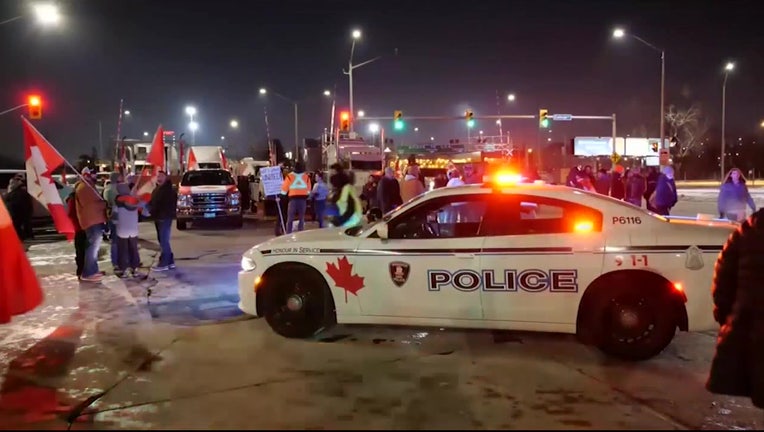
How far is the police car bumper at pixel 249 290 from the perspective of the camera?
23.1 feet

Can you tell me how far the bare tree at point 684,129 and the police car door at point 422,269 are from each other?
76.2 metres

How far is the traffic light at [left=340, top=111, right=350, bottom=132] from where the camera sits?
32412 millimetres

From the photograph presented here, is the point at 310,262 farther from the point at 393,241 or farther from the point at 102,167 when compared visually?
the point at 102,167

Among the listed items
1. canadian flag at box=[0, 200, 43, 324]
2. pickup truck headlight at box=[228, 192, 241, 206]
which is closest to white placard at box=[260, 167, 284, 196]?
pickup truck headlight at box=[228, 192, 241, 206]

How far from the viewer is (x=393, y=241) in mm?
6602

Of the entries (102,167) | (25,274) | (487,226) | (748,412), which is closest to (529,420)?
(748,412)

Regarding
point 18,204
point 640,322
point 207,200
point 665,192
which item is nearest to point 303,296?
point 640,322

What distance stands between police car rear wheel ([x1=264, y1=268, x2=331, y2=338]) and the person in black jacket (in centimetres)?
523

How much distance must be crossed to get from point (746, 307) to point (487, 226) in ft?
9.97

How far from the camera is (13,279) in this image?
6.24m

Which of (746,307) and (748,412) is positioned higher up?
(746,307)

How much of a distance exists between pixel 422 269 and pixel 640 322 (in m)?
2.01

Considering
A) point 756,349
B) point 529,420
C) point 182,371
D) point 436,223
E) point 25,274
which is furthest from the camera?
point 436,223

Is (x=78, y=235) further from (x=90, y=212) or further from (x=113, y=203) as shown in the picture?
(x=113, y=203)
